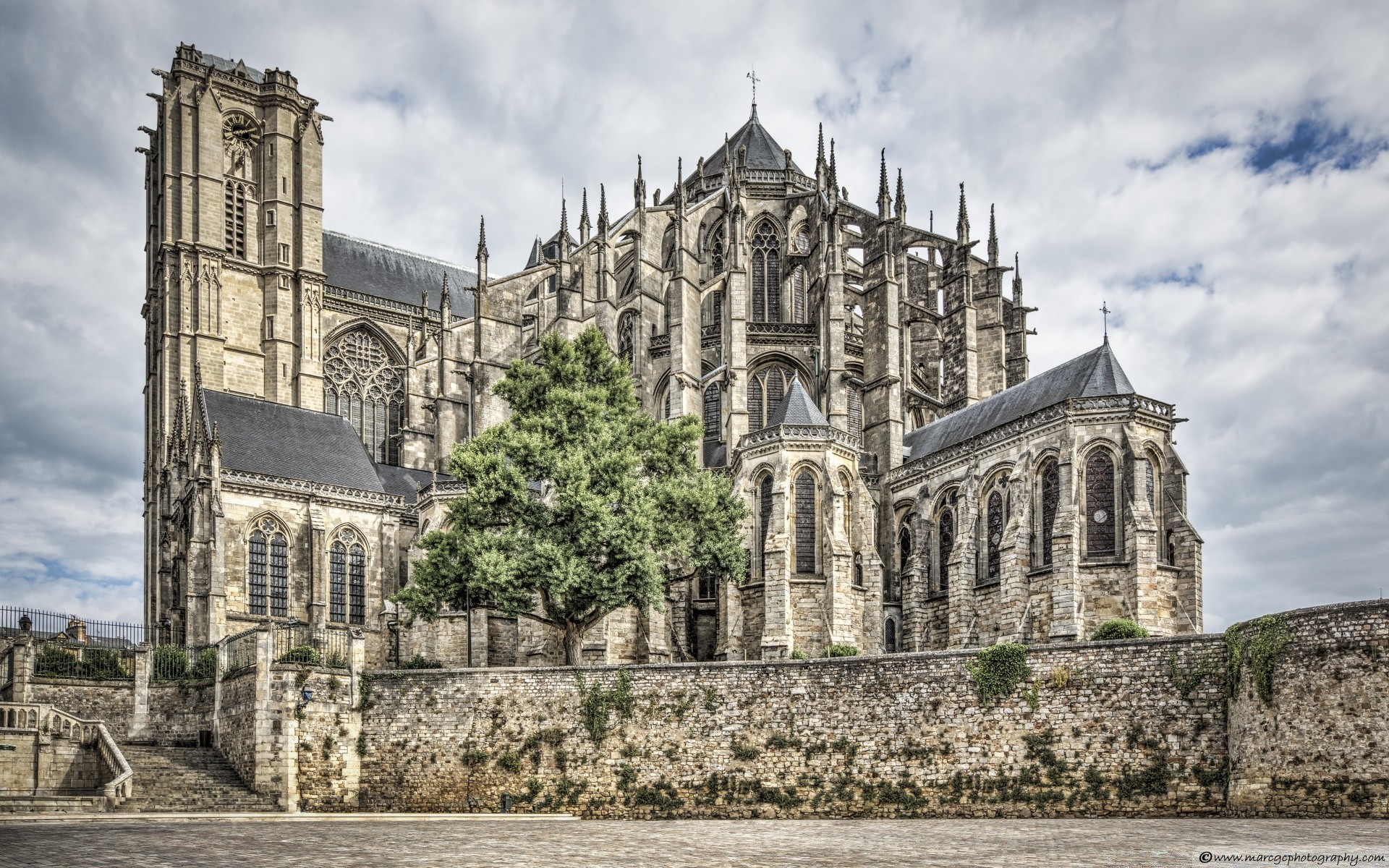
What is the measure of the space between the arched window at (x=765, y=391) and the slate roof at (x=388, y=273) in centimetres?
1831

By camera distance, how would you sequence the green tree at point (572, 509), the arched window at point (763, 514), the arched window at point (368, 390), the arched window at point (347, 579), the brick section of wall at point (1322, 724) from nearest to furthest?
the brick section of wall at point (1322, 724)
the green tree at point (572, 509)
the arched window at point (763, 514)
the arched window at point (347, 579)
the arched window at point (368, 390)

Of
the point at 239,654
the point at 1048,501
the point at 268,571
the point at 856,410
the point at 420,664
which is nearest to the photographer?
the point at 239,654

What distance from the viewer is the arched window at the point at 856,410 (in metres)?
53.2

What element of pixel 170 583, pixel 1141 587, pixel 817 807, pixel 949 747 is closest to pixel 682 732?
pixel 817 807

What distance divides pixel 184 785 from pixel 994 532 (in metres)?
25.5

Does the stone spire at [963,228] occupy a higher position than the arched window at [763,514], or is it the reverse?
the stone spire at [963,228]

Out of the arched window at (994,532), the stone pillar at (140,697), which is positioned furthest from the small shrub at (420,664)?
the arched window at (994,532)

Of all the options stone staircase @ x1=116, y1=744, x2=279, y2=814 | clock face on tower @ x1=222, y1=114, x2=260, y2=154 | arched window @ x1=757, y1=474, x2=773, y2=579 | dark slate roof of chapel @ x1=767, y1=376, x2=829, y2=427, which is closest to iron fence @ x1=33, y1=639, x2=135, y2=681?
stone staircase @ x1=116, y1=744, x2=279, y2=814

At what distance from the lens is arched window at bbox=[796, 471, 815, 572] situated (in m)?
44.7

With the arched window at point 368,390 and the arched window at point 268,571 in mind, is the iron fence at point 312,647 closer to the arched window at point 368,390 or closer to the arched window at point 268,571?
the arched window at point 268,571

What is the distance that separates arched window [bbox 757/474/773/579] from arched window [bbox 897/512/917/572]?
596 cm

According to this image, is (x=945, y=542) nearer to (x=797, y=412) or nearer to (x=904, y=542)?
(x=904, y=542)

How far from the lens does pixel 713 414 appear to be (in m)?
52.5

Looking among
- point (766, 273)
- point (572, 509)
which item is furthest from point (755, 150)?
point (572, 509)
